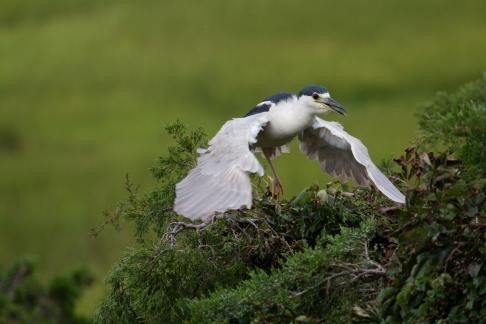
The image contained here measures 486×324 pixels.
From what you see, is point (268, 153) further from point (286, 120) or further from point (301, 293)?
point (301, 293)

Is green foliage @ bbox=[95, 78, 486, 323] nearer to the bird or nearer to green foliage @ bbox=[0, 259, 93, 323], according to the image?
the bird

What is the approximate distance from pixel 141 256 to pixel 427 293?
1020mm

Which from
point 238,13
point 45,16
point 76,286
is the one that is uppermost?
point 45,16

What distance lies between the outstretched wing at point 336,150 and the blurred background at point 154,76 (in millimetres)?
6386

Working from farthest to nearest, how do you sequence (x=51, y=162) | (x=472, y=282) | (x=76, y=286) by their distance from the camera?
(x=51, y=162)
(x=76, y=286)
(x=472, y=282)

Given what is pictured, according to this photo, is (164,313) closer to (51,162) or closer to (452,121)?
(452,121)

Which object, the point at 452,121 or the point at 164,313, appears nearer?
the point at 452,121

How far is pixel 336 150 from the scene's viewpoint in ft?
12.0

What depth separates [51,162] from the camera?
1205cm

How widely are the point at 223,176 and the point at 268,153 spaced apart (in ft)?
2.98

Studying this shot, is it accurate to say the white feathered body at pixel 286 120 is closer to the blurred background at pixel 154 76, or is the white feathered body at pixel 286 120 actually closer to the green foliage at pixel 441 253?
the green foliage at pixel 441 253

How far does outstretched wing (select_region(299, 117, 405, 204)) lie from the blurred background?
6386mm

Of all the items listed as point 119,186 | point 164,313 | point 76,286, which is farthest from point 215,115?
point 164,313

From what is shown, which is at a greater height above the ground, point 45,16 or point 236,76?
point 45,16
